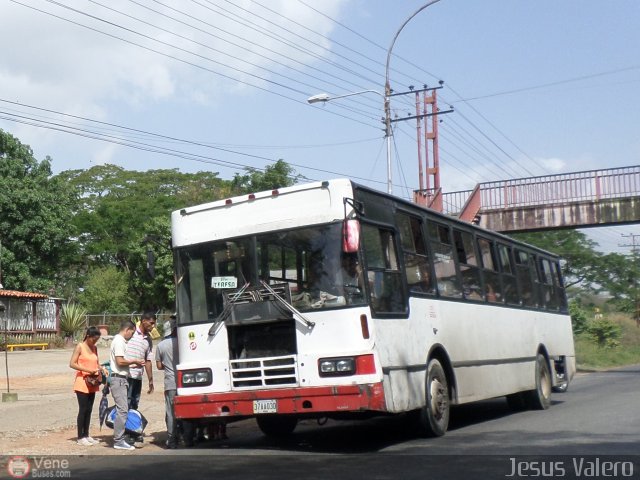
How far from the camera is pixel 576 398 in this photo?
2011 centimetres

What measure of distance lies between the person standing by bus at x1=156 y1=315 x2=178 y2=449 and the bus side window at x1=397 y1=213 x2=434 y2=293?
3292mm

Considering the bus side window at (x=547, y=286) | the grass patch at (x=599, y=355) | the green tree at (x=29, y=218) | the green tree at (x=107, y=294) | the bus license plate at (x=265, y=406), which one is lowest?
the grass patch at (x=599, y=355)

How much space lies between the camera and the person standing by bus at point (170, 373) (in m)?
12.9

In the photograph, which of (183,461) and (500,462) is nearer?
(500,462)

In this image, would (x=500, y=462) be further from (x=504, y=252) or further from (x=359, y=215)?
(x=504, y=252)

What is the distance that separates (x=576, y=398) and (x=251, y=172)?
70.4ft

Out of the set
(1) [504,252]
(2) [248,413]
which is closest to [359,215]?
(2) [248,413]

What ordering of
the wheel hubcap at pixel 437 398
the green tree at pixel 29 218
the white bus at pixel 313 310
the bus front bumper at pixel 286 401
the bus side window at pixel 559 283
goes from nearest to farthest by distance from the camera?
the bus front bumper at pixel 286 401 → the white bus at pixel 313 310 → the wheel hubcap at pixel 437 398 → the bus side window at pixel 559 283 → the green tree at pixel 29 218

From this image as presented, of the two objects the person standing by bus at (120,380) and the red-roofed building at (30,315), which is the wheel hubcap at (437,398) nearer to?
the person standing by bus at (120,380)

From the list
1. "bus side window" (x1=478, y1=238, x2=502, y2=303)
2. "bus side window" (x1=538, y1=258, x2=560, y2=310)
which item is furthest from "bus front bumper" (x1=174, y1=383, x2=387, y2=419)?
"bus side window" (x1=538, y1=258, x2=560, y2=310)

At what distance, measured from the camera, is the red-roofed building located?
4012 centimetres

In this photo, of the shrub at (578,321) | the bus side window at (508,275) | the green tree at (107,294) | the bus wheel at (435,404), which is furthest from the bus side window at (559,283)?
the green tree at (107,294)

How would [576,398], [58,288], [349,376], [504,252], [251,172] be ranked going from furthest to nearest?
[58,288] < [251,172] < [576,398] < [504,252] < [349,376]

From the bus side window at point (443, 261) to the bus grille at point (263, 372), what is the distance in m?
3.06
